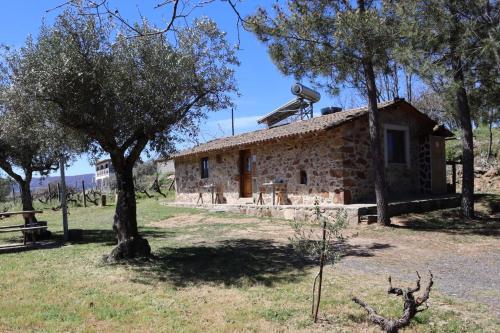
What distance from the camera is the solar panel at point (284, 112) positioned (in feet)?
72.5

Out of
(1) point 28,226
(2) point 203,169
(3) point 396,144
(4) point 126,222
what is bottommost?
(1) point 28,226

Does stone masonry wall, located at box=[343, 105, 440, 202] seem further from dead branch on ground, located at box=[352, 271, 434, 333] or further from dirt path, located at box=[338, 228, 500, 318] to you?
dead branch on ground, located at box=[352, 271, 434, 333]

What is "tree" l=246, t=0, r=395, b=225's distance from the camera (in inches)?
429

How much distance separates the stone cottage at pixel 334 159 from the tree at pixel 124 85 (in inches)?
242

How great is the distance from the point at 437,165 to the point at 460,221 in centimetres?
468

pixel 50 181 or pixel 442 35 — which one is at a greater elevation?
pixel 442 35

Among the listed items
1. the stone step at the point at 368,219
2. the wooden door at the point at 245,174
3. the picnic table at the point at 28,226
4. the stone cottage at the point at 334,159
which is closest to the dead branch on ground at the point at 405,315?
the stone step at the point at 368,219

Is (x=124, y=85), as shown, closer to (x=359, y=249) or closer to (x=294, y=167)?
(x=359, y=249)

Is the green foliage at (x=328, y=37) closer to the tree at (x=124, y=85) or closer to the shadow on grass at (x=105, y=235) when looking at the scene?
the tree at (x=124, y=85)

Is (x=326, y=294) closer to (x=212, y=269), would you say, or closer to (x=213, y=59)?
(x=212, y=269)

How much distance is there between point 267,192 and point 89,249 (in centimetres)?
828

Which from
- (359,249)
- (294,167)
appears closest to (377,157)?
(359,249)

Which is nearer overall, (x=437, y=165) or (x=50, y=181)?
(x=437, y=165)

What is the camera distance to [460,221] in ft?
42.5
